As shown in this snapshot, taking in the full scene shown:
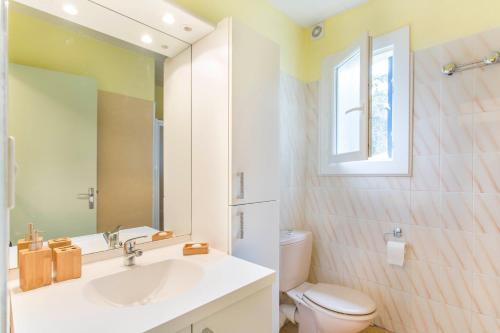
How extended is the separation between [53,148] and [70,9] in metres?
0.58

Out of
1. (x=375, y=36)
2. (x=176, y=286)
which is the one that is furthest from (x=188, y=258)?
(x=375, y=36)

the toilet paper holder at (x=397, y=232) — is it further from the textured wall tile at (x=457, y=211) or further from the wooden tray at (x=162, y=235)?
the wooden tray at (x=162, y=235)

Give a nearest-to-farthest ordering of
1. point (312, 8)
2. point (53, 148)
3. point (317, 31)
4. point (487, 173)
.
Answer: point (53, 148), point (487, 173), point (312, 8), point (317, 31)

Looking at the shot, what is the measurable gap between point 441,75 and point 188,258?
1.77m

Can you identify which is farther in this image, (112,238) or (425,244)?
(425,244)

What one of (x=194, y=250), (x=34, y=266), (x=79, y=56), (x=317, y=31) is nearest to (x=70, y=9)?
(x=79, y=56)

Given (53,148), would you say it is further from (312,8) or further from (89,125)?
(312,8)

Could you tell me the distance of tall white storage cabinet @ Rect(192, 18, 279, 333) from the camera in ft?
4.16

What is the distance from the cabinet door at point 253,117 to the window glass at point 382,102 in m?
0.78

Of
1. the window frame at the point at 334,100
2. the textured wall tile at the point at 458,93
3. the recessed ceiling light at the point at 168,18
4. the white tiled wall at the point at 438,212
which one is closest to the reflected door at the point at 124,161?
the recessed ceiling light at the point at 168,18

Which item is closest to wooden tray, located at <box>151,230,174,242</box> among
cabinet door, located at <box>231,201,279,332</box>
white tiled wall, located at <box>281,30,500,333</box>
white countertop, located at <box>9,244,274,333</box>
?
white countertop, located at <box>9,244,274,333</box>

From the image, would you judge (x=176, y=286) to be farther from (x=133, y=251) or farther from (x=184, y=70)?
(x=184, y=70)

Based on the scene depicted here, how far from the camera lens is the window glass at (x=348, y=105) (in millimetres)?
1729

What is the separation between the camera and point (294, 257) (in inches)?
72.7
